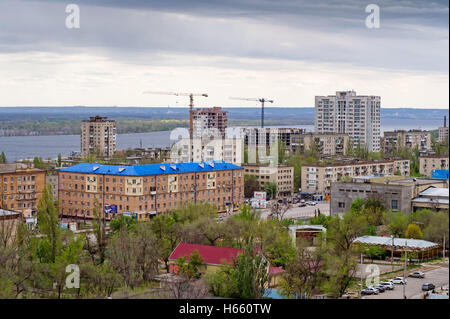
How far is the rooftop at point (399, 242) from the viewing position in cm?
904

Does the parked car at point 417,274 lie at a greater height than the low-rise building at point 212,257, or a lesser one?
lesser

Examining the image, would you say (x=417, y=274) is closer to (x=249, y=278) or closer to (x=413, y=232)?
(x=413, y=232)

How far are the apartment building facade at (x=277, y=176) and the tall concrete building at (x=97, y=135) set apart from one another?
1148 cm

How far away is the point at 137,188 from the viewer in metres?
13.8

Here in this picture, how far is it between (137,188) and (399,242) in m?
5.87

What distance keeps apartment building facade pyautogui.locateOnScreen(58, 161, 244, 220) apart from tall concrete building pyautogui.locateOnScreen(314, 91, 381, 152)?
16.8 meters

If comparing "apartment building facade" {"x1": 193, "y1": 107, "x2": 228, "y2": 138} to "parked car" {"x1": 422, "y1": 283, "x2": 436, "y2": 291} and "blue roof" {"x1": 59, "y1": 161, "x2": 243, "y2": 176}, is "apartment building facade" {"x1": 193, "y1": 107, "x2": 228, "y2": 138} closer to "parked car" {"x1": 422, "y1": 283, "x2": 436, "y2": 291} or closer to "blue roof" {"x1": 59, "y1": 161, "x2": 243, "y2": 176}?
"blue roof" {"x1": 59, "y1": 161, "x2": 243, "y2": 176}

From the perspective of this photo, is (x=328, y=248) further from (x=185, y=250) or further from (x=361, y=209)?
(x=361, y=209)

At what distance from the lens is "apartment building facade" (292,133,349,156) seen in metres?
26.1

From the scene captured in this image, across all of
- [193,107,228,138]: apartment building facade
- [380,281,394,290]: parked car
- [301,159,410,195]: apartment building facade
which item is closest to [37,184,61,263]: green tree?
[380,281,394,290]: parked car

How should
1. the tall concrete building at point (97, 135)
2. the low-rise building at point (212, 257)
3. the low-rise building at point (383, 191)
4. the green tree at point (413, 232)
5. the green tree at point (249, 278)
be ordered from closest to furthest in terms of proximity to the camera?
the green tree at point (249, 278) < the low-rise building at point (212, 257) < the green tree at point (413, 232) < the low-rise building at point (383, 191) < the tall concrete building at point (97, 135)

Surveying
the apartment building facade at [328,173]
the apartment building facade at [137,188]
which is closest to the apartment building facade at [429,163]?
the apartment building facade at [328,173]

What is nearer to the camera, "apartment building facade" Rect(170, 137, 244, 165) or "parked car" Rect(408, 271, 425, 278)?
"parked car" Rect(408, 271, 425, 278)

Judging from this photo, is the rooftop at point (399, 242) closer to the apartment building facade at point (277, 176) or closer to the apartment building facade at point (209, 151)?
the apartment building facade at point (277, 176)
